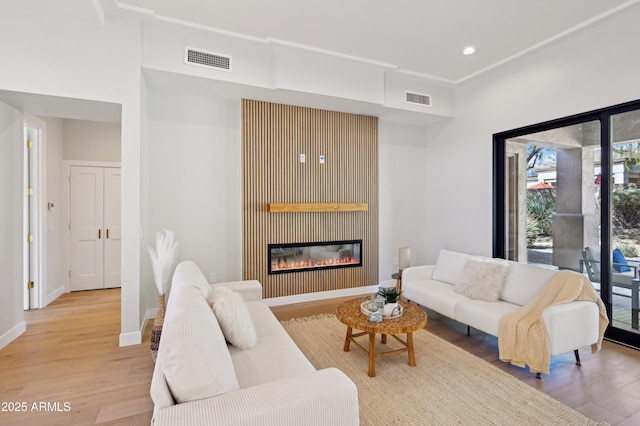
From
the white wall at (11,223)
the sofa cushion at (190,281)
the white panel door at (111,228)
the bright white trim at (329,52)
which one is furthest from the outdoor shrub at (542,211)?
the white panel door at (111,228)

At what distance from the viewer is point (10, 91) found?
2.82 meters

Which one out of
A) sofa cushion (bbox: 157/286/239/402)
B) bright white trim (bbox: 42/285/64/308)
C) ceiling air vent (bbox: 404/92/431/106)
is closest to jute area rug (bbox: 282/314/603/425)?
sofa cushion (bbox: 157/286/239/402)

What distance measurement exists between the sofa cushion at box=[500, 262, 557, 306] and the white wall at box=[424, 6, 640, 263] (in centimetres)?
125

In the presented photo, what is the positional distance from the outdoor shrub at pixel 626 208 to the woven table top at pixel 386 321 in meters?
2.33

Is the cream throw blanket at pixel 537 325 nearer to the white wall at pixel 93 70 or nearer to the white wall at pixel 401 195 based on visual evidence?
the white wall at pixel 401 195

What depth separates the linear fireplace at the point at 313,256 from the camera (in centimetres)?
451

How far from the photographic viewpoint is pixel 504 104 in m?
4.29

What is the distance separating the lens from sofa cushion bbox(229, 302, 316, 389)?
1779 mm

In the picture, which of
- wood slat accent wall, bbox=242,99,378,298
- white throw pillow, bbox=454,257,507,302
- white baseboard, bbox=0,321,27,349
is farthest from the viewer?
wood slat accent wall, bbox=242,99,378,298

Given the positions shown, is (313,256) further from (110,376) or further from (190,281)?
(110,376)

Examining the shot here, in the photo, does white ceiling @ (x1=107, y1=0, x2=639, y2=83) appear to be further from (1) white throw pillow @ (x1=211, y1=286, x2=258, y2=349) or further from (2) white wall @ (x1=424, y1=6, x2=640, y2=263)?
(1) white throw pillow @ (x1=211, y1=286, x2=258, y2=349)

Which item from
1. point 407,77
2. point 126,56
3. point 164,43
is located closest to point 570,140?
point 407,77

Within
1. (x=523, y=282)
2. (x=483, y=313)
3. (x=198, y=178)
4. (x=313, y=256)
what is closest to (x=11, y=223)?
(x=198, y=178)

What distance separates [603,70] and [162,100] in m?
4.96
